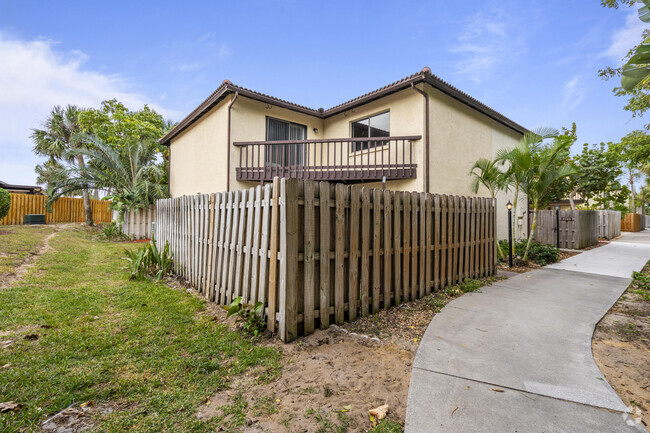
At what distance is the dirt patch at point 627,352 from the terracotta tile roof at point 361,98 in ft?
23.8

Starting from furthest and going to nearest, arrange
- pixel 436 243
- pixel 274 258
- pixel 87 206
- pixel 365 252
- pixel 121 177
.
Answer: pixel 87 206
pixel 121 177
pixel 436 243
pixel 365 252
pixel 274 258

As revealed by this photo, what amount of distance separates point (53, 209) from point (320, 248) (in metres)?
25.2

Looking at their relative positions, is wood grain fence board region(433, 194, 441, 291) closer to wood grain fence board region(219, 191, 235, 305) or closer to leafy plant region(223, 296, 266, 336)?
leafy plant region(223, 296, 266, 336)

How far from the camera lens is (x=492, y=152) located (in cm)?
1204

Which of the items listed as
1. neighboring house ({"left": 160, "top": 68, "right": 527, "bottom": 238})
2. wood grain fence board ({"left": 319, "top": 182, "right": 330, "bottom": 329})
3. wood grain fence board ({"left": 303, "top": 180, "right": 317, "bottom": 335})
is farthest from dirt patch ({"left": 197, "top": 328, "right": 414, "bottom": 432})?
neighboring house ({"left": 160, "top": 68, "right": 527, "bottom": 238})

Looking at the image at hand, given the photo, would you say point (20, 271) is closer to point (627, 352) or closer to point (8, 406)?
point (8, 406)

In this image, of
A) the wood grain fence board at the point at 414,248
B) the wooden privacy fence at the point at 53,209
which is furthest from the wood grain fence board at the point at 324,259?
the wooden privacy fence at the point at 53,209

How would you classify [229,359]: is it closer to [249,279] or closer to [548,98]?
[249,279]

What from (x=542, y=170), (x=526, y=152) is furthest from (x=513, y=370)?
(x=542, y=170)

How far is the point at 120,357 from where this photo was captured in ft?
8.63

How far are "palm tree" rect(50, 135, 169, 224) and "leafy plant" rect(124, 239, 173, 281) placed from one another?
8655 millimetres

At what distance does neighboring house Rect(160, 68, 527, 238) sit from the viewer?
9125 millimetres

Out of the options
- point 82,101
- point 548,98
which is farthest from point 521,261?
point 82,101

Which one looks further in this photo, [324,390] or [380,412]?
[324,390]
